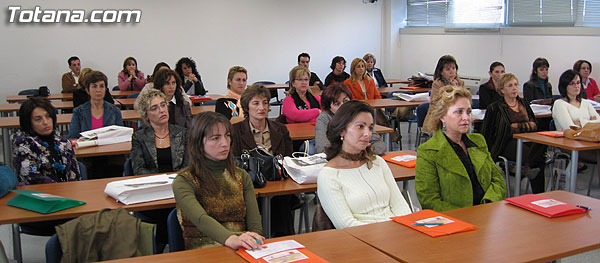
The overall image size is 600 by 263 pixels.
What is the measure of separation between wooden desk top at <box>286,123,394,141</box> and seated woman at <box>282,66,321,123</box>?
200 millimetres

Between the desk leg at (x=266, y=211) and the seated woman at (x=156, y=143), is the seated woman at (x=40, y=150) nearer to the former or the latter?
the seated woman at (x=156, y=143)

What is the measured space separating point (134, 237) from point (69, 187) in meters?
1.22

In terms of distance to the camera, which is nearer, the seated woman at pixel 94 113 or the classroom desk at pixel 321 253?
the classroom desk at pixel 321 253

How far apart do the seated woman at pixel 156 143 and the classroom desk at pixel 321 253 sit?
1656 mm

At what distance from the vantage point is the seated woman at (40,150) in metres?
3.68

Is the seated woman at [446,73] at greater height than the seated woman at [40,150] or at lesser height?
greater

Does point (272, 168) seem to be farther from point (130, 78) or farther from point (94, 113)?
point (130, 78)

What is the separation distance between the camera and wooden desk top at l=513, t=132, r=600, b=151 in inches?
181

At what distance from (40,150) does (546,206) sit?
126 inches

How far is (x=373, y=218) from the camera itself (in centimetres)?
288

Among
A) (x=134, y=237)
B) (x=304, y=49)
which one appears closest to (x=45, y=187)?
(x=134, y=237)

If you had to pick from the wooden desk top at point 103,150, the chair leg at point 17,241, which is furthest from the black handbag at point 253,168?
the wooden desk top at point 103,150

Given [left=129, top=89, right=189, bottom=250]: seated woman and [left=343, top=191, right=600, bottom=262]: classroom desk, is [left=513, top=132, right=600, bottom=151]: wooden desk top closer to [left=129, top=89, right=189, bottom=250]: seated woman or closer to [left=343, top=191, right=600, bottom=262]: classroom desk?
[left=343, top=191, right=600, bottom=262]: classroom desk

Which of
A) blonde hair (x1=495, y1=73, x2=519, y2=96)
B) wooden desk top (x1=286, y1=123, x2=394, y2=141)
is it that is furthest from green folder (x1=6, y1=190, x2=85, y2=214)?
blonde hair (x1=495, y1=73, x2=519, y2=96)
